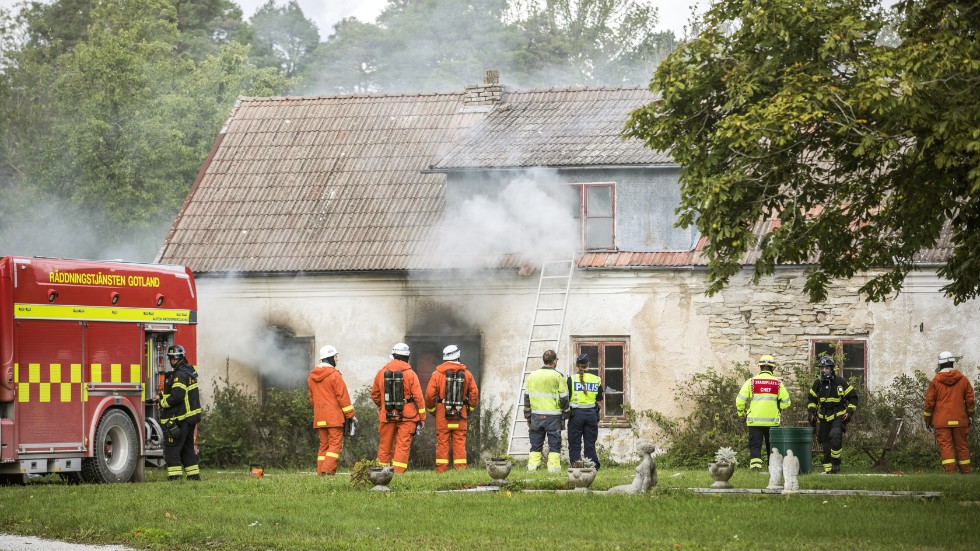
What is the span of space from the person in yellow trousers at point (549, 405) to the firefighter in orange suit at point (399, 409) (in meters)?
1.59

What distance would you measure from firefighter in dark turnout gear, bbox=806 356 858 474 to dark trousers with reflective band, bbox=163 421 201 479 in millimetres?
9117

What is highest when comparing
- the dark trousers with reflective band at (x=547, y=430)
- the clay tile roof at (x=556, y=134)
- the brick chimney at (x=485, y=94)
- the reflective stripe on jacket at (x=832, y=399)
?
the brick chimney at (x=485, y=94)

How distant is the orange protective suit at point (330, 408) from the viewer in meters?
18.7

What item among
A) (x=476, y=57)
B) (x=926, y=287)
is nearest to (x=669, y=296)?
(x=926, y=287)

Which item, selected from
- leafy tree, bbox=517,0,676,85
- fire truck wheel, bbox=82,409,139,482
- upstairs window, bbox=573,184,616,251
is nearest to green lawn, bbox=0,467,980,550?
fire truck wheel, bbox=82,409,139,482

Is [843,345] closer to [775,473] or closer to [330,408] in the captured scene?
[775,473]

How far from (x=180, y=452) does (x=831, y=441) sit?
30.8 ft

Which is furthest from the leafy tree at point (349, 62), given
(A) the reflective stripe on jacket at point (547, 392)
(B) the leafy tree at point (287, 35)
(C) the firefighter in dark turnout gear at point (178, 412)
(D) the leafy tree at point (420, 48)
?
(C) the firefighter in dark turnout gear at point (178, 412)

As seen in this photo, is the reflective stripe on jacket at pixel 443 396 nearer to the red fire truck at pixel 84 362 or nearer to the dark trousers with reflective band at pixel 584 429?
the dark trousers with reflective band at pixel 584 429

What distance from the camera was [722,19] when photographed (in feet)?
51.6

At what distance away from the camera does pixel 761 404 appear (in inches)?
772

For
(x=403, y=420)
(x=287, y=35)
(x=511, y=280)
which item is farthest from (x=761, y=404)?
(x=287, y=35)

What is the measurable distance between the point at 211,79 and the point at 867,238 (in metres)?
30.8

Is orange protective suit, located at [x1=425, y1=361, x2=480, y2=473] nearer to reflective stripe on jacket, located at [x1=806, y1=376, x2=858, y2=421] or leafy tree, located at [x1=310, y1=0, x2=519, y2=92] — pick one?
reflective stripe on jacket, located at [x1=806, y1=376, x2=858, y2=421]
